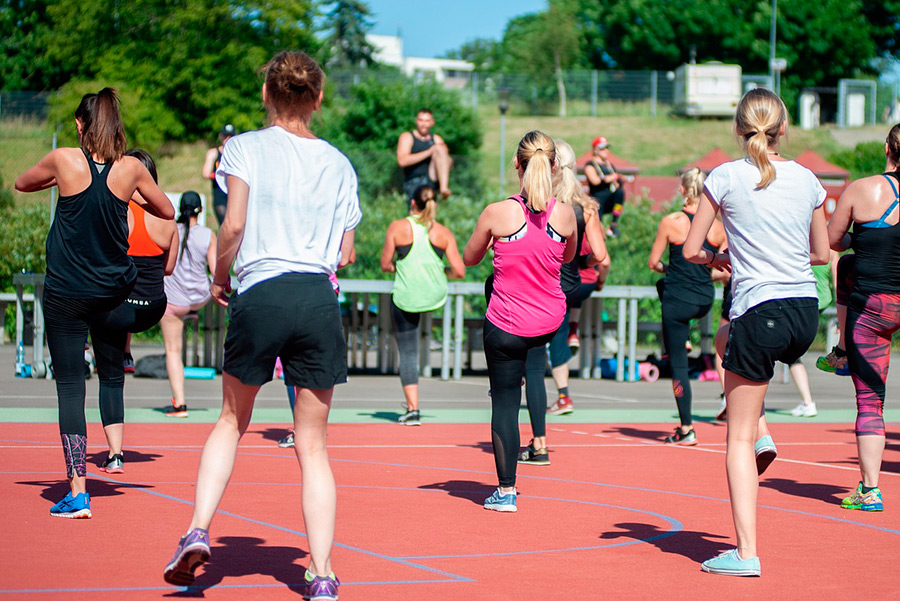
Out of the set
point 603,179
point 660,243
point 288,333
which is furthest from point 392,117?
point 288,333

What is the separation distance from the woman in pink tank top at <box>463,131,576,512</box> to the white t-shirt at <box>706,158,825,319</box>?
1.47 m

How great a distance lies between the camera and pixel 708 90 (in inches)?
2232

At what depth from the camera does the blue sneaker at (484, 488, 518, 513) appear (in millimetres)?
6562

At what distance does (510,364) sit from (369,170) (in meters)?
21.0

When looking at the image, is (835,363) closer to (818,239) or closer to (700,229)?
(818,239)

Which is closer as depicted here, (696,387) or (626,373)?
(696,387)

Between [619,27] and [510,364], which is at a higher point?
[619,27]

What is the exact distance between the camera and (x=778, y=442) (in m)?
9.93

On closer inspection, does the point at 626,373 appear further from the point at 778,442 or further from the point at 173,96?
the point at 173,96

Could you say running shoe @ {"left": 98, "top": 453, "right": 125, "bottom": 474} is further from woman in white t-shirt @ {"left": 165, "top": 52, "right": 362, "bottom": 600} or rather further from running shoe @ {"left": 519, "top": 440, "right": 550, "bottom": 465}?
woman in white t-shirt @ {"left": 165, "top": 52, "right": 362, "bottom": 600}

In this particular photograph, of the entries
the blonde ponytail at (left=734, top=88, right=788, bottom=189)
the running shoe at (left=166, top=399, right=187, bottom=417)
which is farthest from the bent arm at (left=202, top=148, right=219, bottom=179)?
the blonde ponytail at (left=734, top=88, right=788, bottom=189)

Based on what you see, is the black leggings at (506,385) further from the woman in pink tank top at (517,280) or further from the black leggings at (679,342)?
the black leggings at (679,342)

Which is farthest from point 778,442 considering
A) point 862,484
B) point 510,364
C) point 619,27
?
point 619,27

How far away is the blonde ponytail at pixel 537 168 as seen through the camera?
665cm
